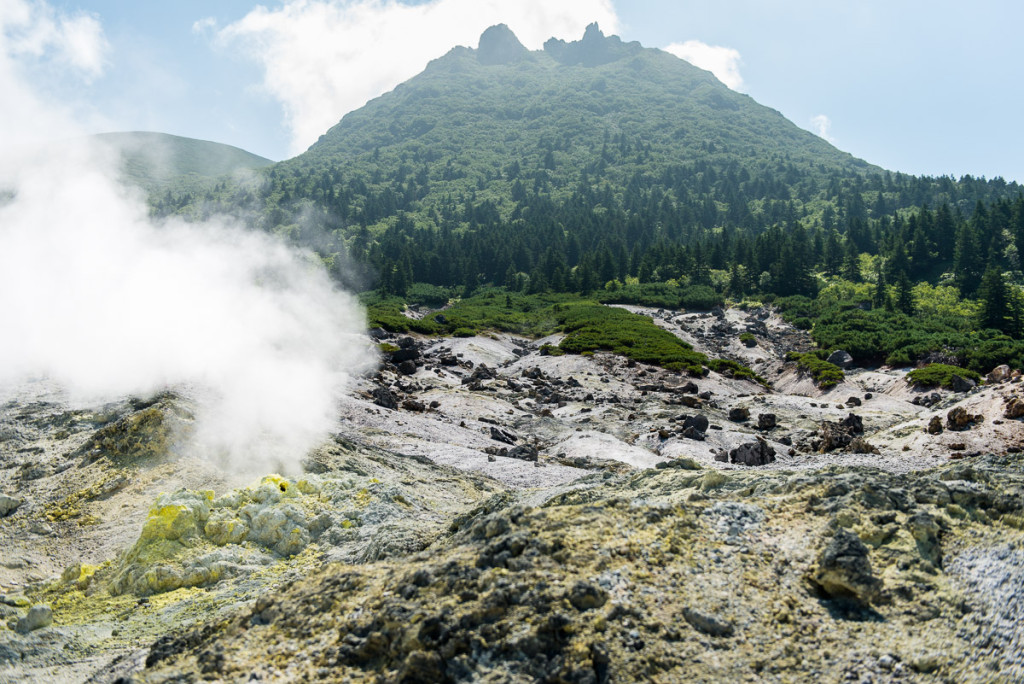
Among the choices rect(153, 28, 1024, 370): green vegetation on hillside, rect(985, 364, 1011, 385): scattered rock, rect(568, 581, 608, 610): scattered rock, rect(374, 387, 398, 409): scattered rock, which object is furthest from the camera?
rect(153, 28, 1024, 370): green vegetation on hillside

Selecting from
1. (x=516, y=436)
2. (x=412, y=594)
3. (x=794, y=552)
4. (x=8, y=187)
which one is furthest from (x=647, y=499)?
(x=8, y=187)

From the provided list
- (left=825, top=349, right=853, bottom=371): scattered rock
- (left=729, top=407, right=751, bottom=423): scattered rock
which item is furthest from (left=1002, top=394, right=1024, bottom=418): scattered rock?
(left=825, top=349, right=853, bottom=371): scattered rock

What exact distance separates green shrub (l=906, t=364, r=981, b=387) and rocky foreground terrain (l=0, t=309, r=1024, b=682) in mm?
18257

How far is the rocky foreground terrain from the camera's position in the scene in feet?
23.1

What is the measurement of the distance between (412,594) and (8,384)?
21.7 meters

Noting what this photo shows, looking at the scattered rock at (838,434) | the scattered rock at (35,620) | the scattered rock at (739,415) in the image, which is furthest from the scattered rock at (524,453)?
the scattered rock at (35,620)

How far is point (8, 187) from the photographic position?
31.7m

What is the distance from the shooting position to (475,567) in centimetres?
841

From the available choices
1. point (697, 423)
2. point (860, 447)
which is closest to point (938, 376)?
point (860, 447)

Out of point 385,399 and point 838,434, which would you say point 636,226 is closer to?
point 385,399

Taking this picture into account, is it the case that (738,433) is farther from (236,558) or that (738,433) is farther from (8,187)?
Answer: (8,187)

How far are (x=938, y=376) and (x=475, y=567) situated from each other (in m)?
35.7

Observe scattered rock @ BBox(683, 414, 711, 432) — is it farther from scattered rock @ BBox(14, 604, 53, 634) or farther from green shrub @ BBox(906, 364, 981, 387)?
scattered rock @ BBox(14, 604, 53, 634)

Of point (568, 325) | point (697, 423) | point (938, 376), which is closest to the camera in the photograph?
point (697, 423)
